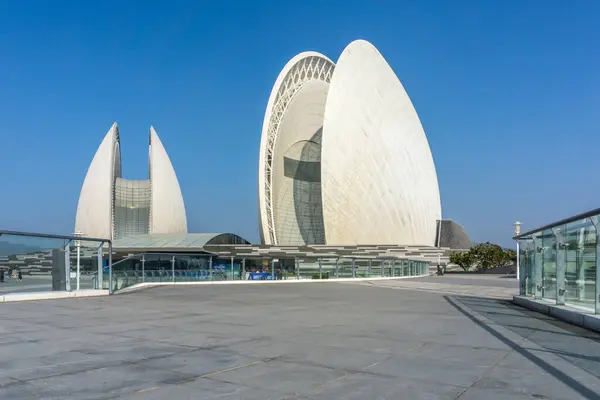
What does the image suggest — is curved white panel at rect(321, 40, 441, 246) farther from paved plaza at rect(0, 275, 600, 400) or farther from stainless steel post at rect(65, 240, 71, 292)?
paved plaza at rect(0, 275, 600, 400)

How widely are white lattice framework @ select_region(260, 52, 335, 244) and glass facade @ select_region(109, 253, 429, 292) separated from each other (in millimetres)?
20149

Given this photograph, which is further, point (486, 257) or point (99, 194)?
point (99, 194)

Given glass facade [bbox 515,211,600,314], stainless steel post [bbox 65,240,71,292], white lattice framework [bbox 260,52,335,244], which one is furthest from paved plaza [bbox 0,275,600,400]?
white lattice framework [bbox 260,52,335,244]

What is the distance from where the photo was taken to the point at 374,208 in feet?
146

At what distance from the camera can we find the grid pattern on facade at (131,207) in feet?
199

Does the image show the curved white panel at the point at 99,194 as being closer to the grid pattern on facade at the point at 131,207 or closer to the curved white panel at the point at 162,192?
the grid pattern on facade at the point at 131,207

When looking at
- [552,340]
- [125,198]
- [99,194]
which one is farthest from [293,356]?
[125,198]

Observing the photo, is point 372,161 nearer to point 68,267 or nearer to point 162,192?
point 162,192

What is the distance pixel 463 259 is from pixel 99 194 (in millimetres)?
37479

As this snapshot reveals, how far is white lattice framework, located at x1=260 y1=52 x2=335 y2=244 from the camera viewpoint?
146 ft

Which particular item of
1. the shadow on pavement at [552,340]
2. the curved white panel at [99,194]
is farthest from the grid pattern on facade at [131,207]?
the shadow on pavement at [552,340]

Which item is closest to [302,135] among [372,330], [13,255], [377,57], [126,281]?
[377,57]

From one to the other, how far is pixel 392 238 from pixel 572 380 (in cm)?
4275

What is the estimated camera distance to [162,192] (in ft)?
197
